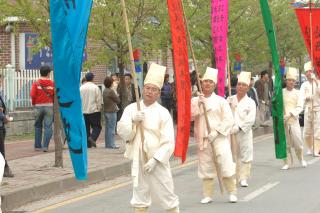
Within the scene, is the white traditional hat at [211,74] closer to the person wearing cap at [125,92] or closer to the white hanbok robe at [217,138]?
the white hanbok robe at [217,138]

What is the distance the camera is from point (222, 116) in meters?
10.6

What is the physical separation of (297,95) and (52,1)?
26.7 feet

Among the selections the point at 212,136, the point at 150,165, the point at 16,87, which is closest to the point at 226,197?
the point at 212,136

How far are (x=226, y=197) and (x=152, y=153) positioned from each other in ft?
10.1

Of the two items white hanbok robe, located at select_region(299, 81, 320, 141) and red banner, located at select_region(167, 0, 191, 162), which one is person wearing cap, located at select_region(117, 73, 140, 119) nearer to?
white hanbok robe, located at select_region(299, 81, 320, 141)

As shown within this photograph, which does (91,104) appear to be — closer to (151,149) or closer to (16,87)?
(16,87)

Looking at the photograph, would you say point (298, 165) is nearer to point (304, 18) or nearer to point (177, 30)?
point (304, 18)

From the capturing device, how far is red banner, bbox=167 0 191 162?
9.88 m

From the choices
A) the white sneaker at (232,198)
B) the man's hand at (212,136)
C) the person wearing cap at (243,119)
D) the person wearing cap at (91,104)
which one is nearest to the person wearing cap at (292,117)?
the person wearing cap at (243,119)

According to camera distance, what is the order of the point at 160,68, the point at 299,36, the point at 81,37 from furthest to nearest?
the point at 299,36 → the point at 160,68 → the point at 81,37

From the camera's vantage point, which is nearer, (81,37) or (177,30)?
(81,37)

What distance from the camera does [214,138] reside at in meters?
10.4

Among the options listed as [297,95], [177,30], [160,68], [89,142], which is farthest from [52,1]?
[89,142]

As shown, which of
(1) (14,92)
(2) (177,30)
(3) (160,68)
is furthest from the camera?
(1) (14,92)
